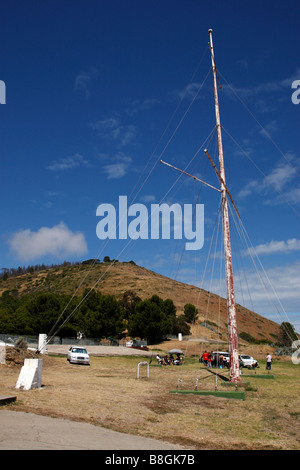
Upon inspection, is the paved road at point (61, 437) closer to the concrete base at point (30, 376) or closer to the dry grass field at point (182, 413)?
the dry grass field at point (182, 413)

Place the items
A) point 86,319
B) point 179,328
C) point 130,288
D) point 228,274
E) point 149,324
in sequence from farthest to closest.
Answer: point 130,288, point 179,328, point 149,324, point 86,319, point 228,274

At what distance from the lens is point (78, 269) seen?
159m

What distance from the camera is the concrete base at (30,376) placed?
14078 millimetres

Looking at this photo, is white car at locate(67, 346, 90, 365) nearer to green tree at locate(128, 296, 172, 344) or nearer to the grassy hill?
green tree at locate(128, 296, 172, 344)

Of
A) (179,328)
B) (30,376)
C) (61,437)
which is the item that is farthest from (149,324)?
(61,437)

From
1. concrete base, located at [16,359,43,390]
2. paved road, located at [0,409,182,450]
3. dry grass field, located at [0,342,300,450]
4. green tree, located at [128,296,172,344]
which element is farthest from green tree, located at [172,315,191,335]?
paved road, located at [0,409,182,450]

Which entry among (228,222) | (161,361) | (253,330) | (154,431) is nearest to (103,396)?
(154,431)

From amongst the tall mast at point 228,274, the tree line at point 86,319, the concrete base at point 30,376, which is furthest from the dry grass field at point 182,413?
the tree line at point 86,319

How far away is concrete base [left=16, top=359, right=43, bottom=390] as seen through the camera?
46.2 ft

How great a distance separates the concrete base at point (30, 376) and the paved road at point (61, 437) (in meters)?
5.38

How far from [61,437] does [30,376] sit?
7.57m

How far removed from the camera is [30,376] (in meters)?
14.2

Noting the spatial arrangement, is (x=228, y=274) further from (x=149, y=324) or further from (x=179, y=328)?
(x=179, y=328)

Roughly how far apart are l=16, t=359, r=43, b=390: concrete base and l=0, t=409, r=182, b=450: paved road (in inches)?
212
